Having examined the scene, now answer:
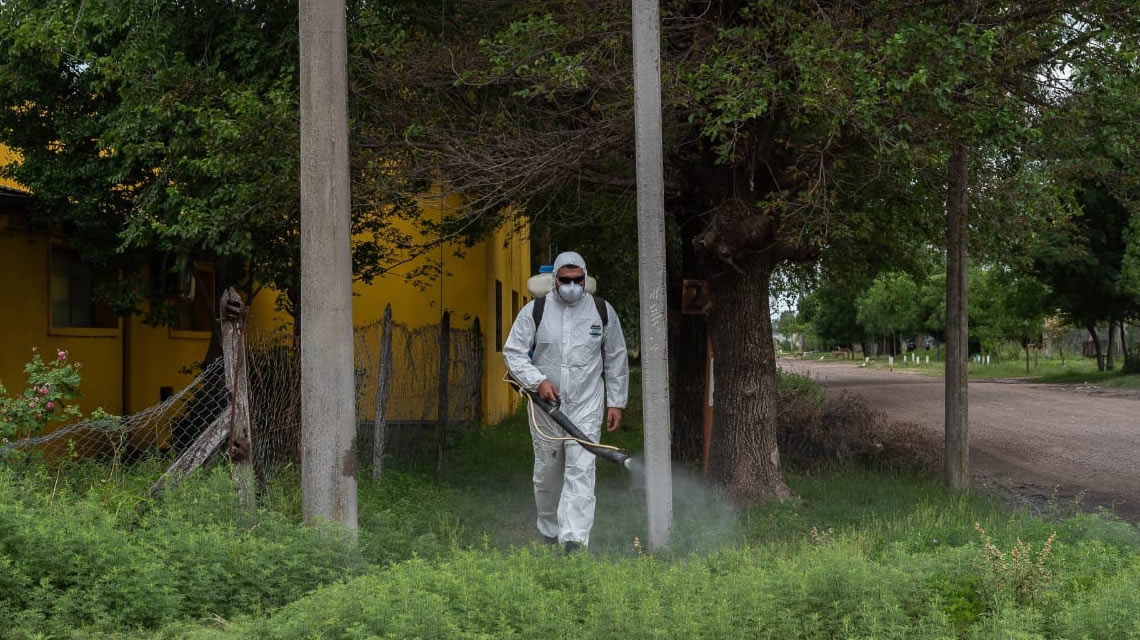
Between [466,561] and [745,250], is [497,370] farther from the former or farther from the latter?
[466,561]

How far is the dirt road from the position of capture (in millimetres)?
11345

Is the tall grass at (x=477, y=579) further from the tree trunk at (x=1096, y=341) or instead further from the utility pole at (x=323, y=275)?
the tree trunk at (x=1096, y=341)

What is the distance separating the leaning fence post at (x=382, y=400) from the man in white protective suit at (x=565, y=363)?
7.25ft

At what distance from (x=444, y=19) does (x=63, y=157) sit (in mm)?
4475

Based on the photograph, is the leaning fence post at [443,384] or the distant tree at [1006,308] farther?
the distant tree at [1006,308]

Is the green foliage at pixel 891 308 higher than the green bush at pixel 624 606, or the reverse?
the green foliage at pixel 891 308

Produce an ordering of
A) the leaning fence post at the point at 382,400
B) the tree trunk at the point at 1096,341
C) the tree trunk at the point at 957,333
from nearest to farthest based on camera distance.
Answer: the leaning fence post at the point at 382,400 < the tree trunk at the point at 957,333 < the tree trunk at the point at 1096,341

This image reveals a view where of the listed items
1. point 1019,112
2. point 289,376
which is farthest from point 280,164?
point 1019,112

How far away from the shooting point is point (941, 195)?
1107 cm

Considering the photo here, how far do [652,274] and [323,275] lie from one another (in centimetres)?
198

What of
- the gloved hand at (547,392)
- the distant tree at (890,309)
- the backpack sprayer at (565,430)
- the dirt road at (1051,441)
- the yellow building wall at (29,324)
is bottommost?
the dirt road at (1051,441)

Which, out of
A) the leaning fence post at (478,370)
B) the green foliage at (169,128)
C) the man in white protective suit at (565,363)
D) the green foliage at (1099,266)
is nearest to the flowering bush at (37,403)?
the green foliage at (169,128)

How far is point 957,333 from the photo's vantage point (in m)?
10.3

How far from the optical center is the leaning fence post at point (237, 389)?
6.71 meters
